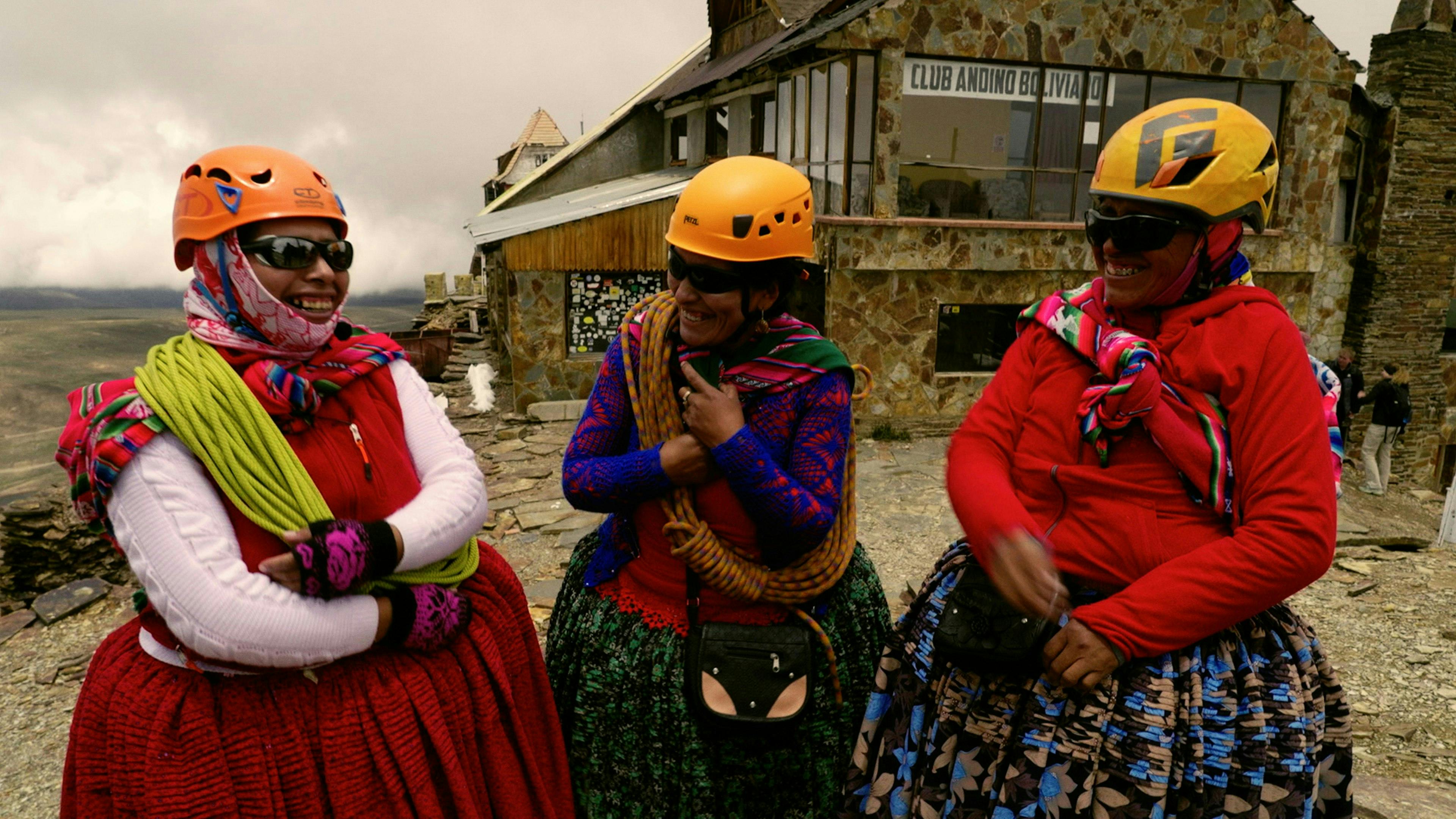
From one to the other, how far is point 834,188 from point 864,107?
1.10 m

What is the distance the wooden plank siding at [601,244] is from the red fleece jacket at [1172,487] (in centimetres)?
1048

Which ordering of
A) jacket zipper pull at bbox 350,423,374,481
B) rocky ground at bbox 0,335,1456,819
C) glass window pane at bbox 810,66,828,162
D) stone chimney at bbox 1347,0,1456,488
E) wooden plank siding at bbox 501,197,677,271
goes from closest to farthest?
jacket zipper pull at bbox 350,423,374,481 → rocky ground at bbox 0,335,1456,819 → glass window pane at bbox 810,66,828,162 → wooden plank siding at bbox 501,197,677,271 → stone chimney at bbox 1347,0,1456,488

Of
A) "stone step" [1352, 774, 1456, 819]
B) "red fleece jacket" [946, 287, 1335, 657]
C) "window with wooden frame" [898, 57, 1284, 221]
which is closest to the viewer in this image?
"red fleece jacket" [946, 287, 1335, 657]

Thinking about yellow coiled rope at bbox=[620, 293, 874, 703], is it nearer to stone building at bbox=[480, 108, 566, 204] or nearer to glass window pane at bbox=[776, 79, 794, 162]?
glass window pane at bbox=[776, 79, 794, 162]

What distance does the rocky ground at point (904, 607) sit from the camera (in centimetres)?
397

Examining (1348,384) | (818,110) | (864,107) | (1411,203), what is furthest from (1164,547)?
(1411,203)

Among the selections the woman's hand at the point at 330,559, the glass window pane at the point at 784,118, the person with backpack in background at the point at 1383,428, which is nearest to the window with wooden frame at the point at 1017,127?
the glass window pane at the point at 784,118

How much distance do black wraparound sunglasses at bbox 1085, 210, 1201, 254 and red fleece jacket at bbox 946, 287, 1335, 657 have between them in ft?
0.52

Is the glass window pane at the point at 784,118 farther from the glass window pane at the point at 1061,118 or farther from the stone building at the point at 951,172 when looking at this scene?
the glass window pane at the point at 1061,118

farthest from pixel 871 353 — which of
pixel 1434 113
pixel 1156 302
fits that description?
pixel 1434 113

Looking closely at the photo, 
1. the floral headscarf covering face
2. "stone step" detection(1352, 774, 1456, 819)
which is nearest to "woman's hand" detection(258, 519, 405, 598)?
the floral headscarf covering face

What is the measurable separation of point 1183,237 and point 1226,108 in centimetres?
27

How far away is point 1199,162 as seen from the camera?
5.33 feet

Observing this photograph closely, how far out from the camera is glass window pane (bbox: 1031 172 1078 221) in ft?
38.7
